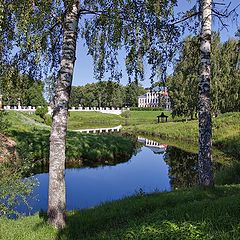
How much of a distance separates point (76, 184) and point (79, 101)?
123705mm

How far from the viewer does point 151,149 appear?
32.2 meters

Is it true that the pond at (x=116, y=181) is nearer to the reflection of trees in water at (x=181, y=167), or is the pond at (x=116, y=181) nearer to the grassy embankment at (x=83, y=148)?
the reflection of trees in water at (x=181, y=167)

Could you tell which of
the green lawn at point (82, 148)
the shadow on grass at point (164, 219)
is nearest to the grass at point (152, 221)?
the shadow on grass at point (164, 219)

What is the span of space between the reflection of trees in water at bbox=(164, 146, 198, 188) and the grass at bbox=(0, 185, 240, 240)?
6.72 meters

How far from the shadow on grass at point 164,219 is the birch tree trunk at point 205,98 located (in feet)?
2.50

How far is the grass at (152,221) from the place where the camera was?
4562 millimetres

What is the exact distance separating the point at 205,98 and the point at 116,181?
931cm

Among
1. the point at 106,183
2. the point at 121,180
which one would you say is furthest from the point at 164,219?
the point at 121,180

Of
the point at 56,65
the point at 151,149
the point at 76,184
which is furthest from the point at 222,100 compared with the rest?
the point at 56,65

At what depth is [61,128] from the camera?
6.80 metres

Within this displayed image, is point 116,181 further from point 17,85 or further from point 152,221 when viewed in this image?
point 152,221

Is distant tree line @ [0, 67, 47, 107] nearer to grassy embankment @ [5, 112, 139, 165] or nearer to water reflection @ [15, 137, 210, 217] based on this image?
water reflection @ [15, 137, 210, 217]

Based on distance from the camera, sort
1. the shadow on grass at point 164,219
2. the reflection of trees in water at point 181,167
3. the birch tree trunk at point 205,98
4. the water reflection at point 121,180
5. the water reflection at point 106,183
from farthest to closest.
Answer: the reflection of trees in water at point 181,167 < the water reflection at point 121,180 < the water reflection at point 106,183 < the birch tree trunk at point 205,98 < the shadow on grass at point 164,219

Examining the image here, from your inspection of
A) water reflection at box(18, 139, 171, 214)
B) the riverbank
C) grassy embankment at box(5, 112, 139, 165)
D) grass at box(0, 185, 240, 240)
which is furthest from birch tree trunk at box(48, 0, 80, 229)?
the riverbank
